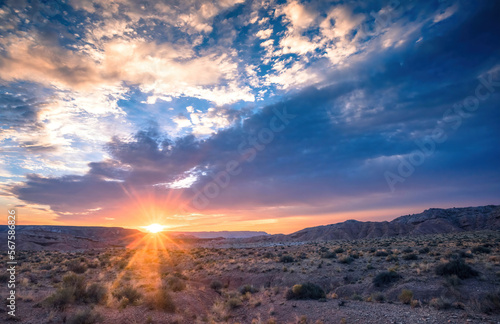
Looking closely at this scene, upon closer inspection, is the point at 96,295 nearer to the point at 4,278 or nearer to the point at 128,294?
the point at 128,294

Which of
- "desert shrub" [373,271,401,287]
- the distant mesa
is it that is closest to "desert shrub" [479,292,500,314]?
"desert shrub" [373,271,401,287]

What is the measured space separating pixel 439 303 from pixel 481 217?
129 metres

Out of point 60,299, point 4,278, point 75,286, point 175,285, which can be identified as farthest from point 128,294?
point 4,278

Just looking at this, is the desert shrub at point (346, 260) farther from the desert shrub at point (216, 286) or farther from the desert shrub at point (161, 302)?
the desert shrub at point (161, 302)

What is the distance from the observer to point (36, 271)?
2469cm

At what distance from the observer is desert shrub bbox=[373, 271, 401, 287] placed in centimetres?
1884

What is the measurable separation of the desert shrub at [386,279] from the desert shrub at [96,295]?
683 inches

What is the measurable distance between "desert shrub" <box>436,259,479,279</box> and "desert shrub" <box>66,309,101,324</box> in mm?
20866

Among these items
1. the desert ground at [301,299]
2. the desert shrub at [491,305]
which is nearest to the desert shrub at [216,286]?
the desert ground at [301,299]

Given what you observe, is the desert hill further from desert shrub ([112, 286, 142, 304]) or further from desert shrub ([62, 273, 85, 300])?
desert shrub ([62, 273, 85, 300])

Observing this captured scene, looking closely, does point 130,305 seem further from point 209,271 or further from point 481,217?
point 481,217

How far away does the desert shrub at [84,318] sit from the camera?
10.9 metres

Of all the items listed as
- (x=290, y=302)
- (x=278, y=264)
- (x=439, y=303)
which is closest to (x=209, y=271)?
(x=278, y=264)

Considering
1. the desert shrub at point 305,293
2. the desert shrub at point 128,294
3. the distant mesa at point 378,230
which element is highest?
the desert shrub at point 128,294
